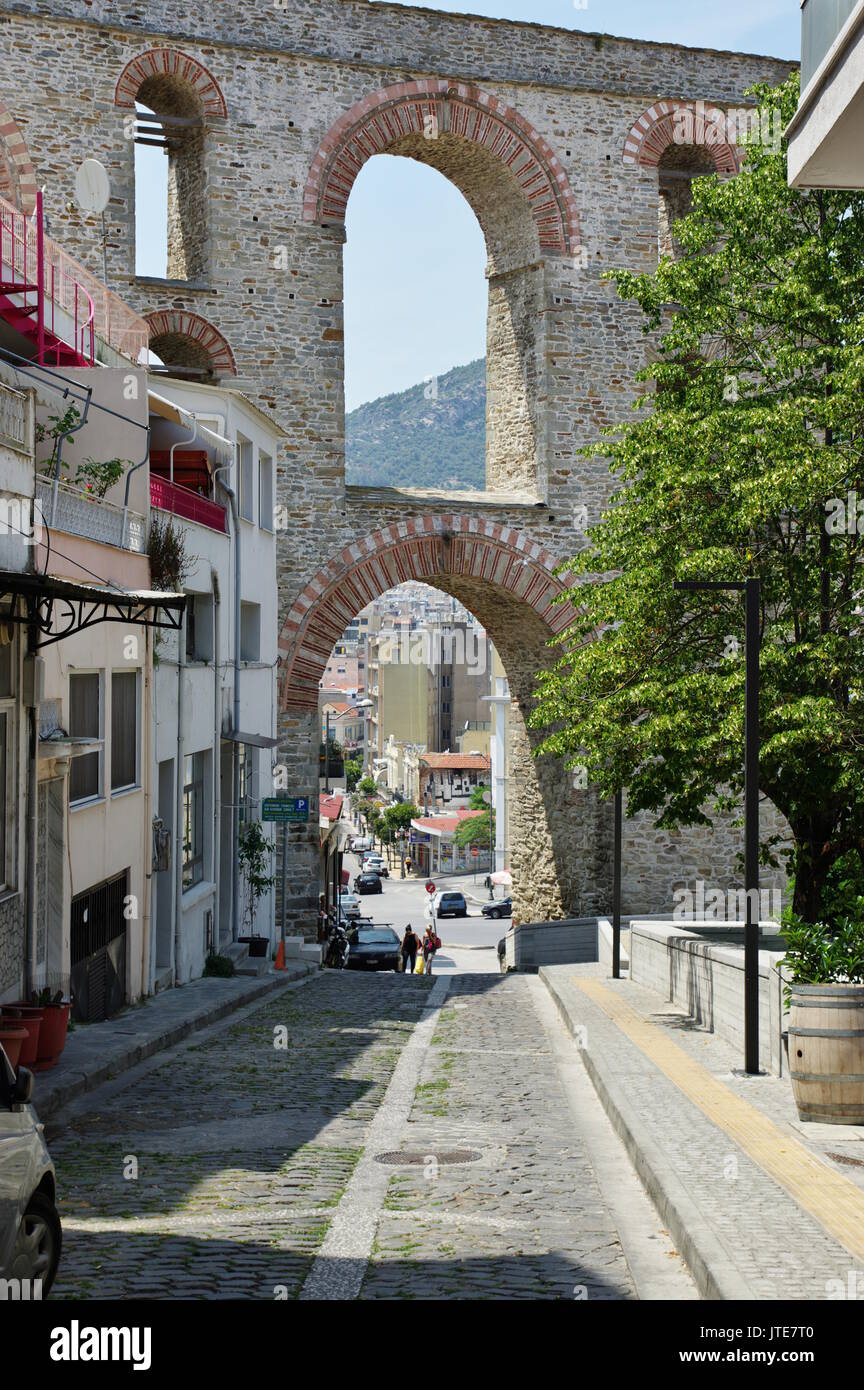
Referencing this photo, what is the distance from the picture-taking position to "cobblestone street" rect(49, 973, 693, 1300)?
21.3 ft

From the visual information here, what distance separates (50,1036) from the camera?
11.8 metres

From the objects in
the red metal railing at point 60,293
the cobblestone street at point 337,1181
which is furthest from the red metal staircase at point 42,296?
the cobblestone street at point 337,1181

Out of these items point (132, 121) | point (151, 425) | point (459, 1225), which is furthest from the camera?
point (132, 121)

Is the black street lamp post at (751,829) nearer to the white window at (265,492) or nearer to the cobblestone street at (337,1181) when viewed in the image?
the cobblestone street at (337,1181)

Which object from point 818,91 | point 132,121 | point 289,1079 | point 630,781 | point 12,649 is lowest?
point 289,1079

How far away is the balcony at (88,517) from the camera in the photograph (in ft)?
45.1

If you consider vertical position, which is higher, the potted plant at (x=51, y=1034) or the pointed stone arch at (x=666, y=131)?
the pointed stone arch at (x=666, y=131)

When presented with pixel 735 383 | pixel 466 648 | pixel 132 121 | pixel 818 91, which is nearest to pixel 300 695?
pixel 132 121

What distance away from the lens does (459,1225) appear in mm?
7352

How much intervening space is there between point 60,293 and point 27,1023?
970 cm

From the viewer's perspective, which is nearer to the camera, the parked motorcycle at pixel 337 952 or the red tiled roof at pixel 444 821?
the parked motorcycle at pixel 337 952

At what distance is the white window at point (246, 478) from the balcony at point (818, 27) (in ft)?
51.5
